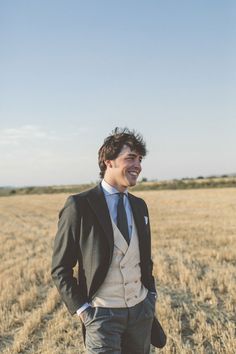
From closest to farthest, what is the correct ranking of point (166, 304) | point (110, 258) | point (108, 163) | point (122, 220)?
point (110, 258) → point (122, 220) → point (108, 163) → point (166, 304)

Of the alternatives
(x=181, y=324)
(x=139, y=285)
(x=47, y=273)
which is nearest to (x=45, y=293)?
(x=47, y=273)

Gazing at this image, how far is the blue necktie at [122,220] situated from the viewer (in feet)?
10.6

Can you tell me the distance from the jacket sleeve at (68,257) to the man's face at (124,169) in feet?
1.07

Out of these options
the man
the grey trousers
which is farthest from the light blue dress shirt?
the grey trousers

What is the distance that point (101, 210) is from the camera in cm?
317

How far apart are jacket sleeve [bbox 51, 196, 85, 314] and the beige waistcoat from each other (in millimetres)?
140

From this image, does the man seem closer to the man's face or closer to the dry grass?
the man's face

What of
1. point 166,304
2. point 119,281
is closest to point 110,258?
point 119,281

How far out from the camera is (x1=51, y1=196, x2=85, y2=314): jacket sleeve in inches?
123

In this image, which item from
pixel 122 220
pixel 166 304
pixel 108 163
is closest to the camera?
pixel 122 220

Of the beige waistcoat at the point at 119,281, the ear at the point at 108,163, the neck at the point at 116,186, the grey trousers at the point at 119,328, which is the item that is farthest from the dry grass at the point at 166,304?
the ear at the point at 108,163

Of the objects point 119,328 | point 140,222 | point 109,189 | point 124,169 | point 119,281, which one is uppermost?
point 124,169

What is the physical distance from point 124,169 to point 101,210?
32cm

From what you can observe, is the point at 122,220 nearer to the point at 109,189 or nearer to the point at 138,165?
the point at 109,189
